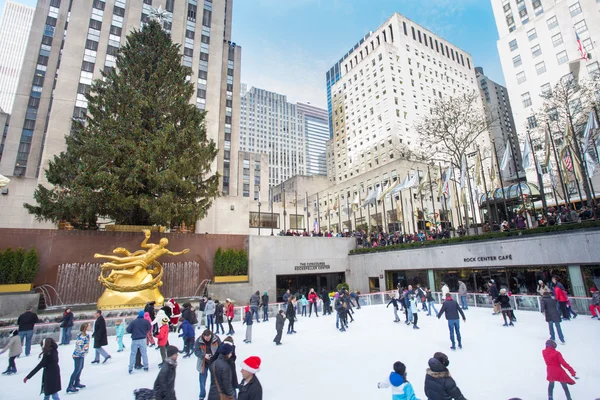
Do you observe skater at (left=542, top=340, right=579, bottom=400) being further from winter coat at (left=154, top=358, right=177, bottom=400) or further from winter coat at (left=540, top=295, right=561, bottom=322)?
winter coat at (left=154, top=358, right=177, bottom=400)

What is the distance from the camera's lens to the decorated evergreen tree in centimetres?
1977

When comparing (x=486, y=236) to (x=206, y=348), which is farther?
(x=486, y=236)

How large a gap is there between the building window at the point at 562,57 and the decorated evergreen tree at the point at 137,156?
47.5m

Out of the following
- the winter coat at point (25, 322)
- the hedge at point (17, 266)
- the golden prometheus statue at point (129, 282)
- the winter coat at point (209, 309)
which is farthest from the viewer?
the hedge at point (17, 266)

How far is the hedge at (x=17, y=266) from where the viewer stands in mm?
17469

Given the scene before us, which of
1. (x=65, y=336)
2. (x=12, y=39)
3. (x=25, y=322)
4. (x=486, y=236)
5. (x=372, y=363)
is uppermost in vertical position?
(x=12, y=39)

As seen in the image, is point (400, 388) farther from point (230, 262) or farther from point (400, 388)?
point (230, 262)

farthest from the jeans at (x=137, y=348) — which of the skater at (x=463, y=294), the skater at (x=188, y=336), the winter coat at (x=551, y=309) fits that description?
the skater at (x=463, y=294)

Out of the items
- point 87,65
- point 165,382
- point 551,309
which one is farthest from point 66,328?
point 87,65

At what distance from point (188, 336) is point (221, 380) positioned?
511cm

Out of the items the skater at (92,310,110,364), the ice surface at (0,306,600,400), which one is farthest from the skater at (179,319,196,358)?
the skater at (92,310,110,364)

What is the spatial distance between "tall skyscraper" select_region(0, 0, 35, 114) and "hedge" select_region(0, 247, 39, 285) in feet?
405

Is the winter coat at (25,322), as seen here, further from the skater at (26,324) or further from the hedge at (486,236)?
the hedge at (486,236)

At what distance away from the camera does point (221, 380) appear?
14.5 ft
